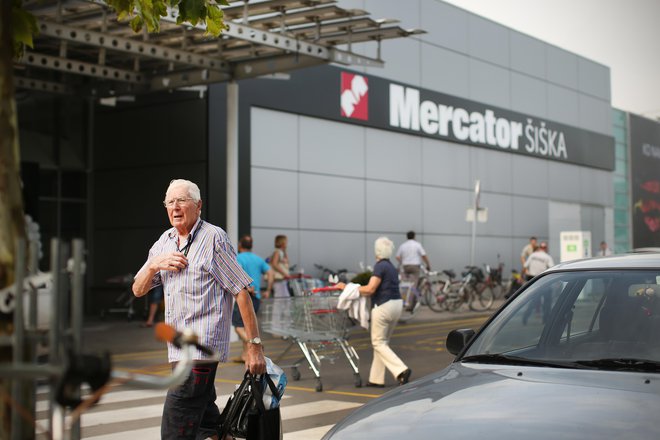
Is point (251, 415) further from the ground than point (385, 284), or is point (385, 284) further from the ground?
point (385, 284)

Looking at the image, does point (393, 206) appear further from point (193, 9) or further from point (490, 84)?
point (193, 9)

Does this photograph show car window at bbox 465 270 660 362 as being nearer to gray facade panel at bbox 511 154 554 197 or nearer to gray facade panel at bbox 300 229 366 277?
gray facade panel at bbox 300 229 366 277

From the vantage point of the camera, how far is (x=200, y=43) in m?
16.8

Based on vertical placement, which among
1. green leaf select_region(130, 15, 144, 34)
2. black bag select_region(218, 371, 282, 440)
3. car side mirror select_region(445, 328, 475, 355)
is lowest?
black bag select_region(218, 371, 282, 440)

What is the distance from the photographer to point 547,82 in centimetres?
3378

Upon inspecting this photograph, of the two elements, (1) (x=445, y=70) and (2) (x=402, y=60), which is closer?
(2) (x=402, y=60)

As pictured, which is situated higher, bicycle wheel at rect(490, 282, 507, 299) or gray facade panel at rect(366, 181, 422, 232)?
gray facade panel at rect(366, 181, 422, 232)

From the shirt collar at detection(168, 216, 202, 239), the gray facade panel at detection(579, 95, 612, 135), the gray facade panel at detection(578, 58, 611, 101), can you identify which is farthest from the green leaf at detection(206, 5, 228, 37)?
the gray facade panel at detection(578, 58, 611, 101)

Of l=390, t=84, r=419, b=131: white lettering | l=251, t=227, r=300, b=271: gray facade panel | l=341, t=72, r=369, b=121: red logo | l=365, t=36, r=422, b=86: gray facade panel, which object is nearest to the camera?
l=251, t=227, r=300, b=271: gray facade panel

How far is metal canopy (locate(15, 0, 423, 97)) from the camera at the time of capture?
48.2ft

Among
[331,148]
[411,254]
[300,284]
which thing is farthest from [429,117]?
[300,284]

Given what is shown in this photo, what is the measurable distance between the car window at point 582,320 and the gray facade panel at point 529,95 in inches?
1068

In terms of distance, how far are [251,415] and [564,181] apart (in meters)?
30.4

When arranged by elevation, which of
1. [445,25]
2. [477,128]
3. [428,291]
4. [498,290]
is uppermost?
[445,25]
